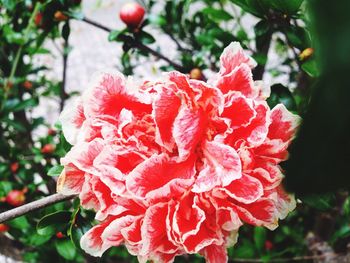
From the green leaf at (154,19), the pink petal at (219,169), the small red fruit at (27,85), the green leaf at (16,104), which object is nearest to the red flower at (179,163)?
the pink petal at (219,169)

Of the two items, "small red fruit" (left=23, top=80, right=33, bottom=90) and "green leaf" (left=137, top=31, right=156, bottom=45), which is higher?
"green leaf" (left=137, top=31, right=156, bottom=45)

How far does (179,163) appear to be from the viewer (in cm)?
51

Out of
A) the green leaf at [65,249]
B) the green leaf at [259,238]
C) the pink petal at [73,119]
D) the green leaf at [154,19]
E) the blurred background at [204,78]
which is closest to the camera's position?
the blurred background at [204,78]

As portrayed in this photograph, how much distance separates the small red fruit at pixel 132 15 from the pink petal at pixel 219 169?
52 centimetres

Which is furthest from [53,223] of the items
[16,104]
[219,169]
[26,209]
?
[16,104]

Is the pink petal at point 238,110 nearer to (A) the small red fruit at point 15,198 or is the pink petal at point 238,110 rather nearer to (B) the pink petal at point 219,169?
(B) the pink petal at point 219,169

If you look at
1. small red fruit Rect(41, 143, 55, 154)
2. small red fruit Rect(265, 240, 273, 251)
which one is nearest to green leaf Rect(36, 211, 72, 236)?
small red fruit Rect(41, 143, 55, 154)

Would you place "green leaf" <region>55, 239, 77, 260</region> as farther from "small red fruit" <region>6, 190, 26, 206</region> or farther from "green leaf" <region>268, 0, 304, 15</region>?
"green leaf" <region>268, 0, 304, 15</region>

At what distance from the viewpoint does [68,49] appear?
1265 millimetres

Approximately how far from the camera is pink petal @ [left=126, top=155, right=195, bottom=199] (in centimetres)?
48

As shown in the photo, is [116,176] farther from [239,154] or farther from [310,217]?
[310,217]

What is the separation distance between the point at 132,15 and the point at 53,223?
0.47 metres

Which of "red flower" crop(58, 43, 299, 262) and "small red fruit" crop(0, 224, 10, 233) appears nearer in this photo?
"red flower" crop(58, 43, 299, 262)

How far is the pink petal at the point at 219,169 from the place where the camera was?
473mm
